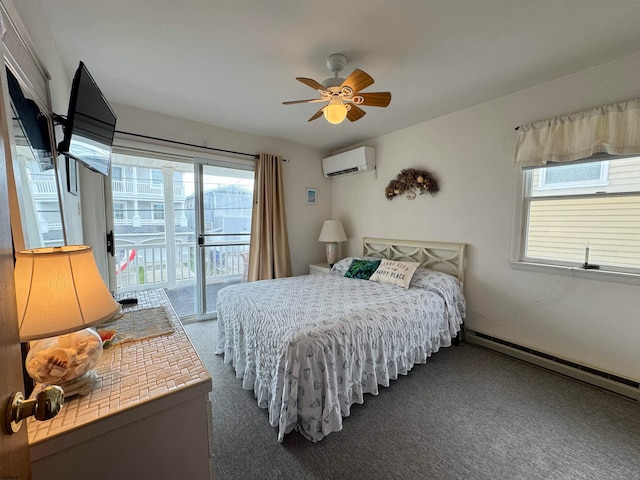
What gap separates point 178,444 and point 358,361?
1168 millimetres

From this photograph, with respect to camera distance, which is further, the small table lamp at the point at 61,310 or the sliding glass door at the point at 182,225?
the sliding glass door at the point at 182,225

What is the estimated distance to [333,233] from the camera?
388 centimetres

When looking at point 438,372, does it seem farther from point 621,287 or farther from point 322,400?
point 621,287

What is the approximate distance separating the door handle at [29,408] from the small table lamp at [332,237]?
341cm

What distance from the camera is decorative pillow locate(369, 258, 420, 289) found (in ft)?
8.93

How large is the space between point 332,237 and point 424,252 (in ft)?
4.24

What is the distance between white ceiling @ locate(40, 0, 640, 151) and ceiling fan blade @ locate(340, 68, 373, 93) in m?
0.26

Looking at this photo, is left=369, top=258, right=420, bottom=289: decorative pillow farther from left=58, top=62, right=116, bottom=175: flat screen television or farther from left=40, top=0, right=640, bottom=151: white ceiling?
left=58, top=62, right=116, bottom=175: flat screen television

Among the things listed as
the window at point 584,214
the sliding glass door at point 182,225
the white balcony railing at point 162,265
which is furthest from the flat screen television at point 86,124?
the window at point 584,214

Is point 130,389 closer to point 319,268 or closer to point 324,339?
point 324,339

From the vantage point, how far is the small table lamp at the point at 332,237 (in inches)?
153

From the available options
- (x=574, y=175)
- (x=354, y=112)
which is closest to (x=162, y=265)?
(x=354, y=112)

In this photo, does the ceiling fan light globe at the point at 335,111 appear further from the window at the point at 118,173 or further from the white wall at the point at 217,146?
the window at the point at 118,173

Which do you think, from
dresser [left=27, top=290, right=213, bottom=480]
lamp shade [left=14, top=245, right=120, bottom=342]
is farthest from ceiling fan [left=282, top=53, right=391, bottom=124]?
dresser [left=27, top=290, right=213, bottom=480]
